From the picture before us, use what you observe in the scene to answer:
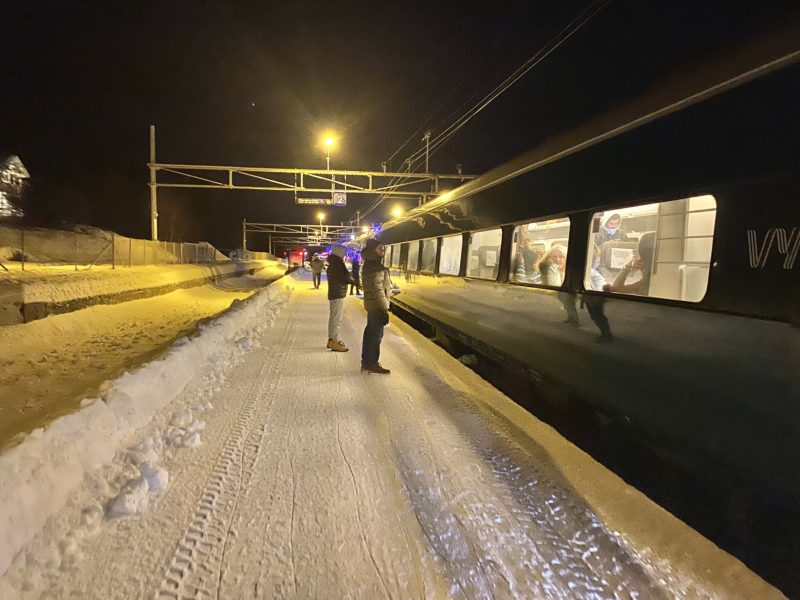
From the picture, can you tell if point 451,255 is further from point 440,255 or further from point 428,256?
point 428,256

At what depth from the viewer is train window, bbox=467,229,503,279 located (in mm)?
6824

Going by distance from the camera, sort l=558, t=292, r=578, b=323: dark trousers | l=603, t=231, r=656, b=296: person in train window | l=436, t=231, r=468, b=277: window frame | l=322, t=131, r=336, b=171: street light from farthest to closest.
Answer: l=322, t=131, r=336, b=171: street light, l=436, t=231, r=468, b=277: window frame, l=558, t=292, r=578, b=323: dark trousers, l=603, t=231, r=656, b=296: person in train window

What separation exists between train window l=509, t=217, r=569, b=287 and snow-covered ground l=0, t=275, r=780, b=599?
1.70m

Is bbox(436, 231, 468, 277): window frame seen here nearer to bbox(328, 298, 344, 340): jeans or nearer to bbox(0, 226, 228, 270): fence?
bbox(328, 298, 344, 340): jeans

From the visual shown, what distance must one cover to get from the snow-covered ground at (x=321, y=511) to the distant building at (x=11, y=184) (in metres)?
35.9

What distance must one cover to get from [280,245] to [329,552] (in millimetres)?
138801

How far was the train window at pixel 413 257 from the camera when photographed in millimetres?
12312

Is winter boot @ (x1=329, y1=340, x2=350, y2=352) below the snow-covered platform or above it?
below

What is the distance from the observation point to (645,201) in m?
3.60

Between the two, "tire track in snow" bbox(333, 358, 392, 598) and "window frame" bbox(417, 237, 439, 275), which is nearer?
"tire track in snow" bbox(333, 358, 392, 598)

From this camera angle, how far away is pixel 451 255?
30.2 feet

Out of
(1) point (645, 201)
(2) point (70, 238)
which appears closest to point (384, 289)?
(1) point (645, 201)

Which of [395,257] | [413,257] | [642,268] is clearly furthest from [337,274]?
[395,257]

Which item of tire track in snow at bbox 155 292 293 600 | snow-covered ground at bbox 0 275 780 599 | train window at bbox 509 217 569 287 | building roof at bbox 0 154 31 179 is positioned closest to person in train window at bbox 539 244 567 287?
train window at bbox 509 217 569 287
